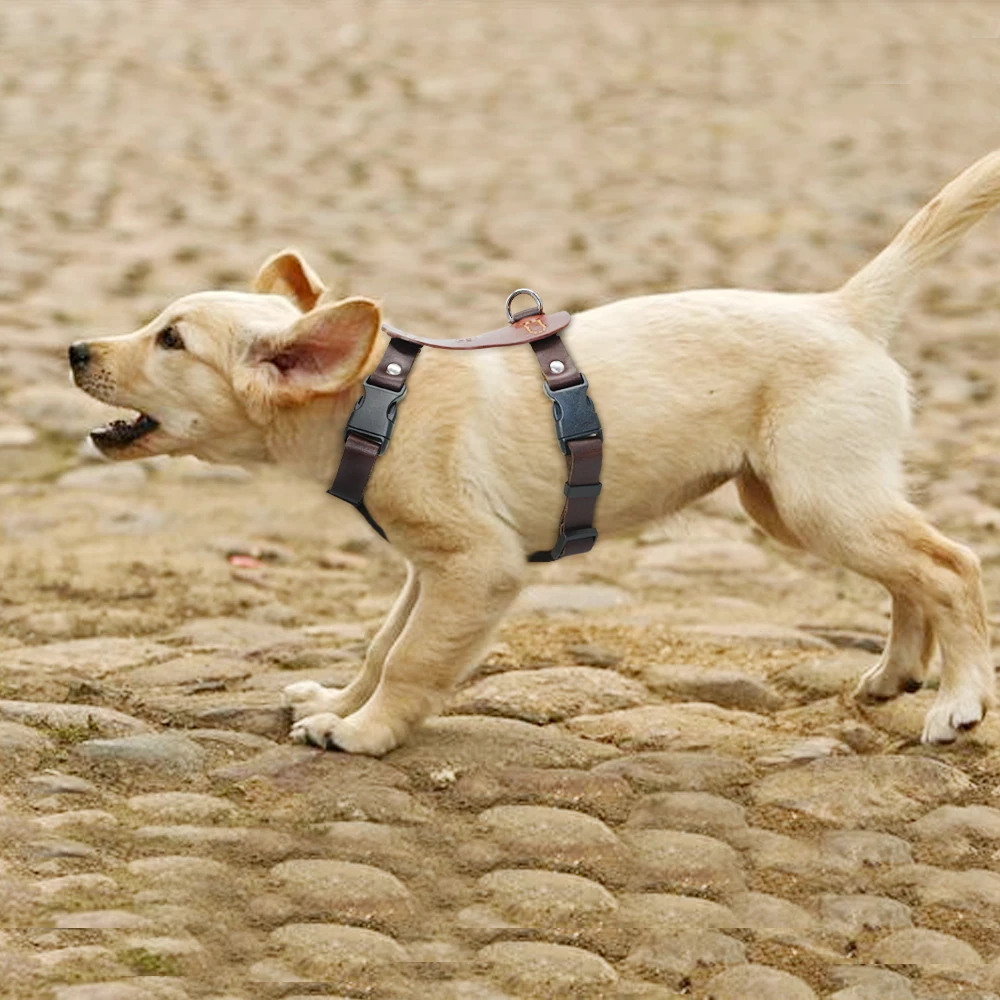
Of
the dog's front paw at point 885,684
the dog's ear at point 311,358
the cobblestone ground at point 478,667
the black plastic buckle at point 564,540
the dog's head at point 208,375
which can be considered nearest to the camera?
the cobblestone ground at point 478,667

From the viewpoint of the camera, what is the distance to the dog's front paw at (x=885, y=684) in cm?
563

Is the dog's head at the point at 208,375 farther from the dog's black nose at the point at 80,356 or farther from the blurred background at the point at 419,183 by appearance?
the blurred background at the point at 419,183

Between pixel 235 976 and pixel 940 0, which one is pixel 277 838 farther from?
pixel 940 0

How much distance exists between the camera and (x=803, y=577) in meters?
7.35

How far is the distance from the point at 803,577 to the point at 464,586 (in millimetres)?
2581

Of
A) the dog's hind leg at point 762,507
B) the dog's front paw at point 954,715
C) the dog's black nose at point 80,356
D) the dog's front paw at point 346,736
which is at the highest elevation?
the dog's black nose at point 80,356

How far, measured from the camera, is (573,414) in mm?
5172

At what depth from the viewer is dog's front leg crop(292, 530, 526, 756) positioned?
5.07 m

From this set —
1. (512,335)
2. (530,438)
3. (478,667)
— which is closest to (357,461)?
(530,438)

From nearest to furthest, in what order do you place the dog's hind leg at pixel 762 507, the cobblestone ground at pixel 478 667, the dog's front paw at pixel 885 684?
the cobblestone ground at pixel 478 667 → the dog's hind leg at pixel 762 507 → the dog's front paw at pixel 885 684

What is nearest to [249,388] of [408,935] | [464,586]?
[464,586]

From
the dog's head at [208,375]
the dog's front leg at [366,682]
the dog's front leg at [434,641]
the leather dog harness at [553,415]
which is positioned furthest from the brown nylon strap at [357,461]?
the dog's front leg at [366,682]

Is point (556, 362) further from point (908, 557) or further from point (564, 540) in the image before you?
point (908, 557)

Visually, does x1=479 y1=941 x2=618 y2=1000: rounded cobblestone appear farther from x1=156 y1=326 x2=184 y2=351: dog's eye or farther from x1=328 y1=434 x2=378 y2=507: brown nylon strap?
x1=156 y1=326 x2=184 y2=351: dog's eye
